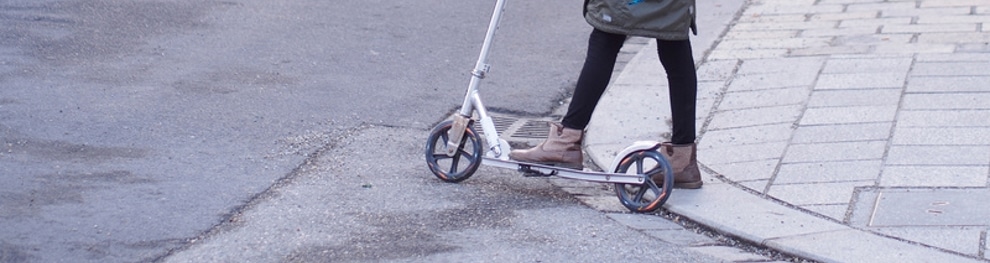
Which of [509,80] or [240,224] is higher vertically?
[240,224]

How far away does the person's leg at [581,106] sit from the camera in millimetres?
4883

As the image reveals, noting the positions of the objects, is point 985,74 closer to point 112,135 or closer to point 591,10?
point 591,10

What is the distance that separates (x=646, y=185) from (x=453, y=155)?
0.77 metres

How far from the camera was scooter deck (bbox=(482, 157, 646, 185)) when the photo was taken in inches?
191

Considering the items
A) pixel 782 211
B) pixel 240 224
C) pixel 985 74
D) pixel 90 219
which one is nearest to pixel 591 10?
pixel 782 211

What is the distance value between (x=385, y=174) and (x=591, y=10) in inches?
44.6

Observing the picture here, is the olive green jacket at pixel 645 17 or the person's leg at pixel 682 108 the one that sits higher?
the olive green jacket at pixel 645 17

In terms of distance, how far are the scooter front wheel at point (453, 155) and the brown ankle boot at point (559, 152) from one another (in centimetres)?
15

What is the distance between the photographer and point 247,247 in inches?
170

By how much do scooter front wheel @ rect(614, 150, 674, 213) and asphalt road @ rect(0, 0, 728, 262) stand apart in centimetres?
21

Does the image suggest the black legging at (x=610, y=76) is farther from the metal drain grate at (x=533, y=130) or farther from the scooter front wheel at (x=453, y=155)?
the metal drain grate at (x=533, y=130)

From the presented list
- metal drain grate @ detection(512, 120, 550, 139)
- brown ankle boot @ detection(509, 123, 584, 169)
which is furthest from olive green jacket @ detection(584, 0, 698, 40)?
metal drain grate @ detection(512, 120, 550, 139)

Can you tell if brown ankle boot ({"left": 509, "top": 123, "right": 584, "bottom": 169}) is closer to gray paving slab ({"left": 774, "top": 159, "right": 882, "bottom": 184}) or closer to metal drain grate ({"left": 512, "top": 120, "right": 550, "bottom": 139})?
gray paving slab ({"left": 774, "top": 159, "right": 882, "bottom": 184})

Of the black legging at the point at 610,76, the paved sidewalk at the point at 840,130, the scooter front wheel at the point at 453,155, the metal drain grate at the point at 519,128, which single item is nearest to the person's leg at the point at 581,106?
the black legging at the point at 610,76
